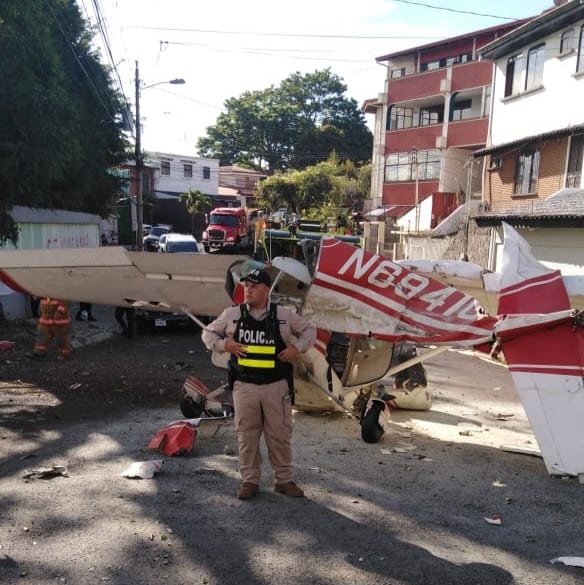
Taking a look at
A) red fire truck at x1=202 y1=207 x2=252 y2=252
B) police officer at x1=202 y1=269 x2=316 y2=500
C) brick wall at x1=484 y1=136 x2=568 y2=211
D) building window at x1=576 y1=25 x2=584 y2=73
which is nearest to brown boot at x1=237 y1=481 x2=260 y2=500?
police officer at x1=202 y1=269 x2=316 y2=500

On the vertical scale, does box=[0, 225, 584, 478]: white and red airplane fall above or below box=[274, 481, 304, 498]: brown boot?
above

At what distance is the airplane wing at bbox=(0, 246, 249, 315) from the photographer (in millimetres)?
6184

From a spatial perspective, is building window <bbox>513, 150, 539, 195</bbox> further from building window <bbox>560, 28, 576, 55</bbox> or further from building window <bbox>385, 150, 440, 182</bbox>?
building window <bbox>385, 150, 440, 182</bbox>

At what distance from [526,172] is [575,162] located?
2.63m

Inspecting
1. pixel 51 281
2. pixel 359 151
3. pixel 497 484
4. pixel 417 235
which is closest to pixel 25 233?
pixel 51 281

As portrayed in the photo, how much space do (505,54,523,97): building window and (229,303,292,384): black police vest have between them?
19.8m

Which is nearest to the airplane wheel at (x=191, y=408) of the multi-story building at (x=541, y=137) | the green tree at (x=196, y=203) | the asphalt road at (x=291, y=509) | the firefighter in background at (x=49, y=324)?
the asphalt road at (x=291, y=509)

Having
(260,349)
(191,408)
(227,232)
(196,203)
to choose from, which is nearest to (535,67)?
(191,408)

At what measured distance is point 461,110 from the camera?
3269cm

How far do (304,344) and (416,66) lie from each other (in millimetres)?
36750

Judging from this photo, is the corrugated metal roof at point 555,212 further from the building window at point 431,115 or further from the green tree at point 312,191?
the green tree at point 312,191

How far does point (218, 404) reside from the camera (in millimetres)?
6504

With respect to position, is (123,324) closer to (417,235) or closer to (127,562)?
(127,562)

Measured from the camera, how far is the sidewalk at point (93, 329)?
468 inches
